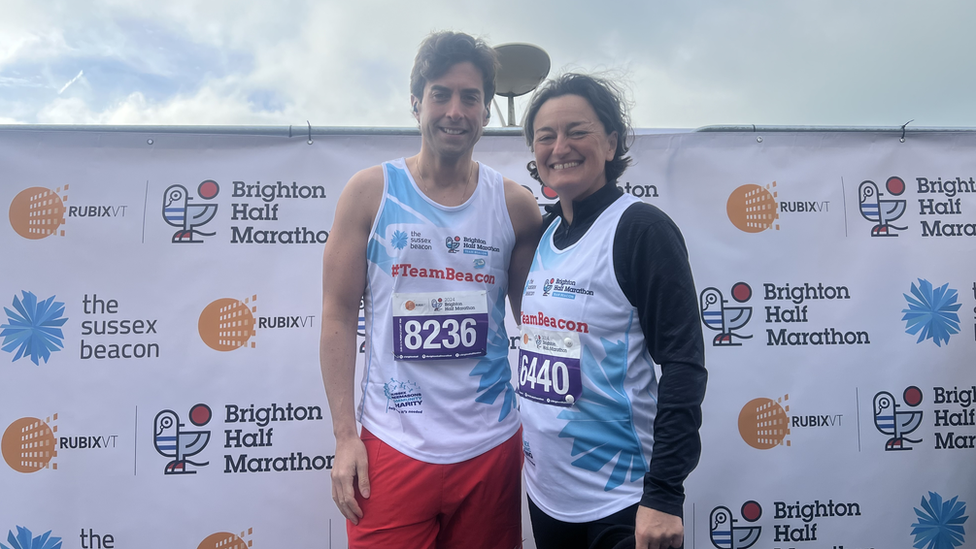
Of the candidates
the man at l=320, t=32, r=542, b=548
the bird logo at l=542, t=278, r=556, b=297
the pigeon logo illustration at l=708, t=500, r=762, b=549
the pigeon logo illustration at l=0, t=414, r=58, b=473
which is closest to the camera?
the bird logo at l=542, t=278, r=556, b=297

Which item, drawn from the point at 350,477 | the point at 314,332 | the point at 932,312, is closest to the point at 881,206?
the point at 932,312

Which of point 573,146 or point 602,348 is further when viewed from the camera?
point 573,146

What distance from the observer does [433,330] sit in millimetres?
1470

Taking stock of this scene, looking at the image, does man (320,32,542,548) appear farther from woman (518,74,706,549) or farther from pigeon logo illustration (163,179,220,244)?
pigeon logo illustration (163,179,220,244)

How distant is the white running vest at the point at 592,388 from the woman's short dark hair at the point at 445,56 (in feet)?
2.13

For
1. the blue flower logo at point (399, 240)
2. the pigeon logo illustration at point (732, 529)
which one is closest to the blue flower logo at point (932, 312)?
the pigeon logo illustration at point (732, 529)

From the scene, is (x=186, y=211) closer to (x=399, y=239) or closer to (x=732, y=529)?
(x=399, y=239)

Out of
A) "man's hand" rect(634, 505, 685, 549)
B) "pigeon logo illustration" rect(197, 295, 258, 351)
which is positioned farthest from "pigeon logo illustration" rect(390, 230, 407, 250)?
"pigeon logo illustration" rect(197, 295, 258, 351)

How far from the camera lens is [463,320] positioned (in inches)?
58.6

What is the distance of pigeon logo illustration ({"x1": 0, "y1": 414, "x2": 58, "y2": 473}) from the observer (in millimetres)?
2184

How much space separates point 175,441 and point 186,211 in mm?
1059

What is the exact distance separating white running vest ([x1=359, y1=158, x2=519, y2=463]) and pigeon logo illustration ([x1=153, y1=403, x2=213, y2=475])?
1242mm

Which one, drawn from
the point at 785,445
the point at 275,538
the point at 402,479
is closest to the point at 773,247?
the point at 785,445

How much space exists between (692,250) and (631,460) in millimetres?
1467
